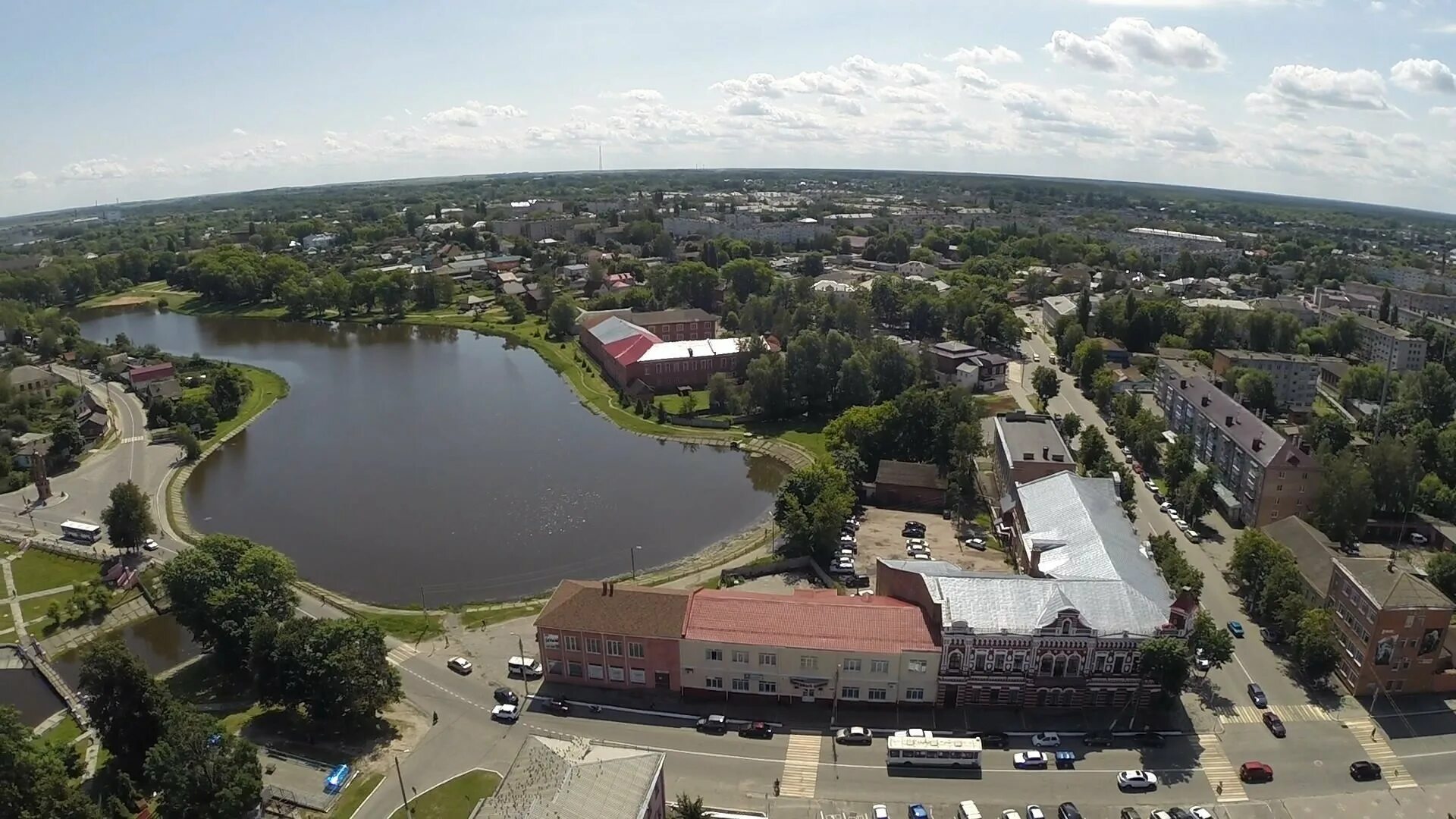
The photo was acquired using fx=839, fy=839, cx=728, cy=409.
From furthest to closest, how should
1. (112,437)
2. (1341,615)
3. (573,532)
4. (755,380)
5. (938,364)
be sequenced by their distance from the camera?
1. (938,364)
2. (755,380)
3. (112,437)
4. (573,532)
5. (1341,615)

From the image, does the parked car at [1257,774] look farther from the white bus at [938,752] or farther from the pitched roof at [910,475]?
the pitched roof at [910,475]

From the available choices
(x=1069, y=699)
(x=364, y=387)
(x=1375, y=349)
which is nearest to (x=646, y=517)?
(x=1069, y=699)

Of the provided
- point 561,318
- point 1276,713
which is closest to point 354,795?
point 1276,713

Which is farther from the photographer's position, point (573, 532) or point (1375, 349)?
point (1375, 349)

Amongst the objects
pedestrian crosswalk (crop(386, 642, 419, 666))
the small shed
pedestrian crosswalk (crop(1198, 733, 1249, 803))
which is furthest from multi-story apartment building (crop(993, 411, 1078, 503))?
pedestrian crosswalk (crop(386, 642, 419, 666))

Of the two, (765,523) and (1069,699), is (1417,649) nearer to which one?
(1069,699)

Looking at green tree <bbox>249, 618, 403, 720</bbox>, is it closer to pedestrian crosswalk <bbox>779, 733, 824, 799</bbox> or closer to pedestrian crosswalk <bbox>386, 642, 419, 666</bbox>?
pedestrian crosswalk <bbox>386, 642, 419, 666</bbox>

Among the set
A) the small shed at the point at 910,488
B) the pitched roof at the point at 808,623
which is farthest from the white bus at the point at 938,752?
the small shed at the point at 910,488

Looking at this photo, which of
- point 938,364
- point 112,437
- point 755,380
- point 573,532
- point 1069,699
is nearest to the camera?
point 1069,699
